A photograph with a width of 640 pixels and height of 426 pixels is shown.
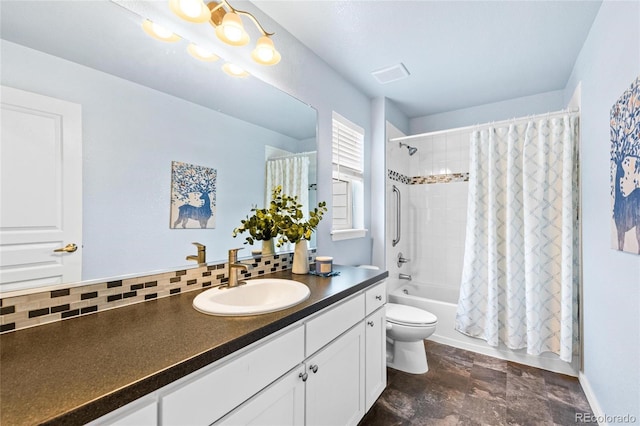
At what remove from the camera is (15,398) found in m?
0.54

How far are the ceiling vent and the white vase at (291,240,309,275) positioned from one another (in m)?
1.61

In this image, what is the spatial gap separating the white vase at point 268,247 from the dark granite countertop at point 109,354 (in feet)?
2.08

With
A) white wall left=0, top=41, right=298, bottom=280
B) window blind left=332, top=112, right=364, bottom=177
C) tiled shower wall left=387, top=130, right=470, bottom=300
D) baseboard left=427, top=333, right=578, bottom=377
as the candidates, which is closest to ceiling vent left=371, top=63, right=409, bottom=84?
window blind left=332, top=112, right=364, bottom=177

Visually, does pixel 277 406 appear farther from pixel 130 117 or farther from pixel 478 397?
pixel 478 397

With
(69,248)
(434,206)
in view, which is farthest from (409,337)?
(69,248)

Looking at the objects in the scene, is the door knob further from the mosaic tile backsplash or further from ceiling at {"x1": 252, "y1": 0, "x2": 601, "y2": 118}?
ceiling at {"x1": 252, "y1": 0, "x2": 601, "y2": 118}

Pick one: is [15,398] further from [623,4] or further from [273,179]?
[623,4]

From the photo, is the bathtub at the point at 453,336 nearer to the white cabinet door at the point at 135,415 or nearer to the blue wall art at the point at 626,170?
the blue wall art at the point at 626,170

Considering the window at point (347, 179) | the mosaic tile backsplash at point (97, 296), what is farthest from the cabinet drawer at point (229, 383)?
the window at point (347, 179)

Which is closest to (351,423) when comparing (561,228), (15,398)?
(15,398)

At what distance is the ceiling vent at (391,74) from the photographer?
7.61ft

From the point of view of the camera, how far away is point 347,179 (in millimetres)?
2520

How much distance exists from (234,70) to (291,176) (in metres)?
0.70

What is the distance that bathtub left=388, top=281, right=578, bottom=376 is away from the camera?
224cm
